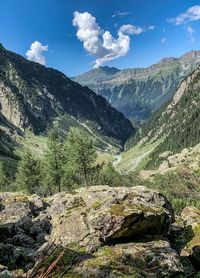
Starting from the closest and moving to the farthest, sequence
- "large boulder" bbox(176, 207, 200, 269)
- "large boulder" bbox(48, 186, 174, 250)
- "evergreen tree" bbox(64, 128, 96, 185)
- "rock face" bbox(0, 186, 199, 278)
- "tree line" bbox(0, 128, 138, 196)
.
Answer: "rock face" bbox(0, 186, 199, 278) < "large boulder" bbox(48, 186, 174, 250) < "large boulder" bbox(176, 207, 200, 269) < "evergreen tree" bbox(64, 128, 96, 185) < "tree line" bbox(0, 128, 138, 196)

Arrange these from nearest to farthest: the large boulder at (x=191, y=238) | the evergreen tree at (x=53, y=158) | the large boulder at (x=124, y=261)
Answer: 1. the large boulder at (x=124, y=261)
2. the large boulder at (x=191, y=238)
3. the evergreen tree at (x=53, y=158)

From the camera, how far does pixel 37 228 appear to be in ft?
145

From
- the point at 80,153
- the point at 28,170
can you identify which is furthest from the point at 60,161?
the point at 28,170

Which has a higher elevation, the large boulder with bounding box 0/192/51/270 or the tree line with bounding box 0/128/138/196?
the tree line with bounding box 0/128/138/196

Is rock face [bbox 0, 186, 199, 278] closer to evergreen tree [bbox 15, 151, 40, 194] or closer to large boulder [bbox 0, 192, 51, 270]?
large boulder [bbox 0, 192, 51, 270]

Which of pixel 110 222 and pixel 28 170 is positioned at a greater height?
pixel 28 170

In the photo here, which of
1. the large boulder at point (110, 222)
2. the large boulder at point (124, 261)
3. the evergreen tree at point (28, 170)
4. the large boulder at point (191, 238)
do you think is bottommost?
the large boulder at point (191, 238)

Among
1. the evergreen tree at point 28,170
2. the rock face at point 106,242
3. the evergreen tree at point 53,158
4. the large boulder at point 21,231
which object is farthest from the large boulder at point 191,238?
the evergreen tree at point 28,170

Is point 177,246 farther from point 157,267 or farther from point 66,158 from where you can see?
point 66,158

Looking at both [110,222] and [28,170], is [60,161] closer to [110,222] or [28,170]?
[28,170]

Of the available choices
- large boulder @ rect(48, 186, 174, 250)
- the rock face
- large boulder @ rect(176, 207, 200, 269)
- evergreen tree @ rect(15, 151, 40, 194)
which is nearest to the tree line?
evergreen tree @ rect(15, 151, 40, 194)

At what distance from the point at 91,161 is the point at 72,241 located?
6164 cm

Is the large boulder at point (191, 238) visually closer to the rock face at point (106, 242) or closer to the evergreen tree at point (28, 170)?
the rock face at point (106, 242)

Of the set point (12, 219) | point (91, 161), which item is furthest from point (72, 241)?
point (91, 161)
